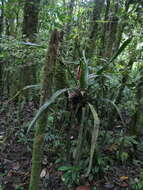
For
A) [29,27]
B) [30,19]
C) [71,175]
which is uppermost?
[30,19]

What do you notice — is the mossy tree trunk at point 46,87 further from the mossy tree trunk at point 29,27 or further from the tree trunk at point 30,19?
the tree trunk at point 30,19

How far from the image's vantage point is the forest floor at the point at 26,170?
2102 mm

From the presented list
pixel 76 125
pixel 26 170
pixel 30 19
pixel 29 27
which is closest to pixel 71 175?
pixel 76 125

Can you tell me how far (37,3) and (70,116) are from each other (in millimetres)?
3099

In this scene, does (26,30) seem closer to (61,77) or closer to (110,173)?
(61,77)

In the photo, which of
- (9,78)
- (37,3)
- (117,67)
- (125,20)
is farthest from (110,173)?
(37,3)

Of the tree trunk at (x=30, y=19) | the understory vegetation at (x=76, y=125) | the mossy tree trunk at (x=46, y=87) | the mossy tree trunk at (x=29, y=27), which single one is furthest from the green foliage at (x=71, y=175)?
the tree trunk at (x=30, y=19)

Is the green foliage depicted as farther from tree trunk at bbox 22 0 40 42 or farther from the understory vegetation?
tree trunk at bbox 22 0 40 42

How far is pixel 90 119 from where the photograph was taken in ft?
6.49

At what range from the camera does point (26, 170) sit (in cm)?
248

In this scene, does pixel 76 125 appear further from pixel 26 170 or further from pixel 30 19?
pixel 30 19

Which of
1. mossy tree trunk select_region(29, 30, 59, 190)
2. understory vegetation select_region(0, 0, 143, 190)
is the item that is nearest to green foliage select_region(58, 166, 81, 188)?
understory vegetation select_region(0, 0, 143, 190)

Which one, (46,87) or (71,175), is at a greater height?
(46,87)

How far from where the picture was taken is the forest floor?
2102 mm
